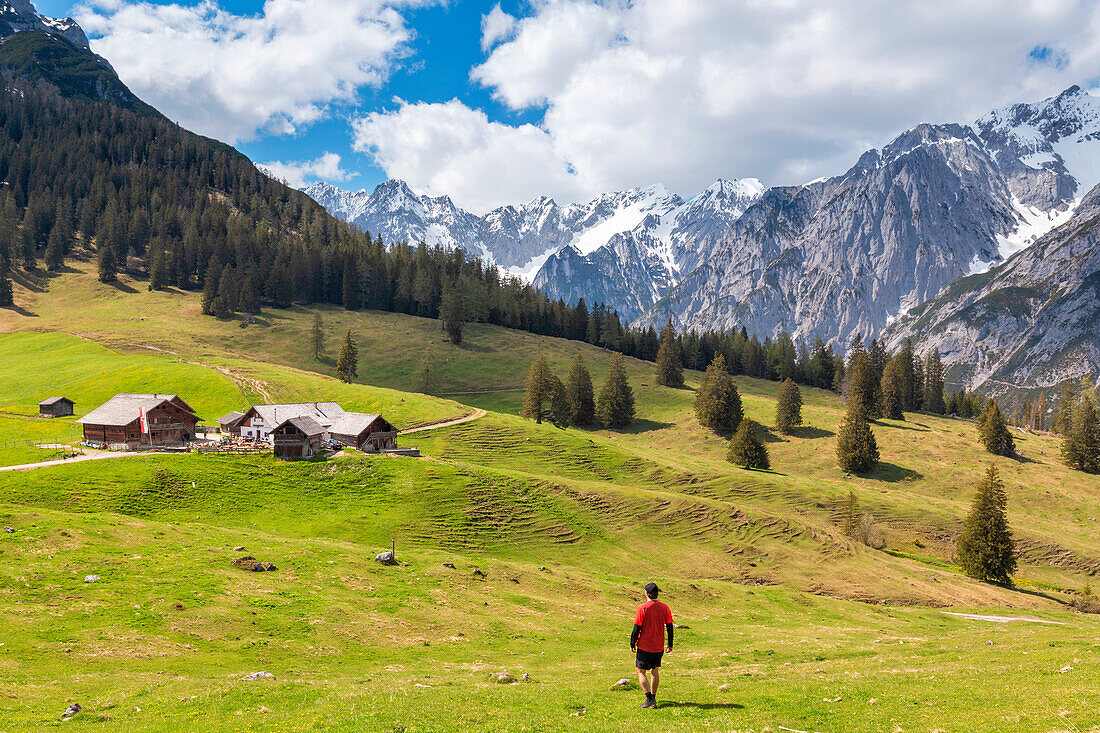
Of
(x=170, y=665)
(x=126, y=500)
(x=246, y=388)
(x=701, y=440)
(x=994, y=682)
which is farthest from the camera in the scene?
(x=701, y=440)

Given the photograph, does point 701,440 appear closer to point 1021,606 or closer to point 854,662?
point 1021,606

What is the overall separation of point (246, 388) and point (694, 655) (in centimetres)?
9923

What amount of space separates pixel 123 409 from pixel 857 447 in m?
115

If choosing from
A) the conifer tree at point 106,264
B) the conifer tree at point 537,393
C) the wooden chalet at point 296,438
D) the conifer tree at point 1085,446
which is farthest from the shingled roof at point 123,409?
the conifer tree at point 1085,446

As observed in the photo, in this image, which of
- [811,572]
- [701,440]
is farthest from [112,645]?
[701,440]

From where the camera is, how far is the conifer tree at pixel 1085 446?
10675 cm

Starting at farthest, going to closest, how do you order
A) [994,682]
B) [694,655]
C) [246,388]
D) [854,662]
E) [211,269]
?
[211,269] < [246,388] < [694,655] < [854,662] < [994,682]

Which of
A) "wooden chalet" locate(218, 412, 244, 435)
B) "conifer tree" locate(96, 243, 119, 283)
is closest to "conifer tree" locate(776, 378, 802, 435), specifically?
"wooden chalet" locate(218, 412, 244, 435)

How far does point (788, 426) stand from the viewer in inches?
4904

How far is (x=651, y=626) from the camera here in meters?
16.7

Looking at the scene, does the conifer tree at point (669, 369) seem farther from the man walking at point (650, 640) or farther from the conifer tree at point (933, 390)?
the man walking at point (650, 640)

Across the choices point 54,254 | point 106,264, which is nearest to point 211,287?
point 106,264

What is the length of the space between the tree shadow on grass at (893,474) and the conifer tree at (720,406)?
27770 mm

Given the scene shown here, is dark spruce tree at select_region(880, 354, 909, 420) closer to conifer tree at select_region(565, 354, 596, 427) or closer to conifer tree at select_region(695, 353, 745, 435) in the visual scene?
conifer tree at select_region(695, 353, 745, 435)
